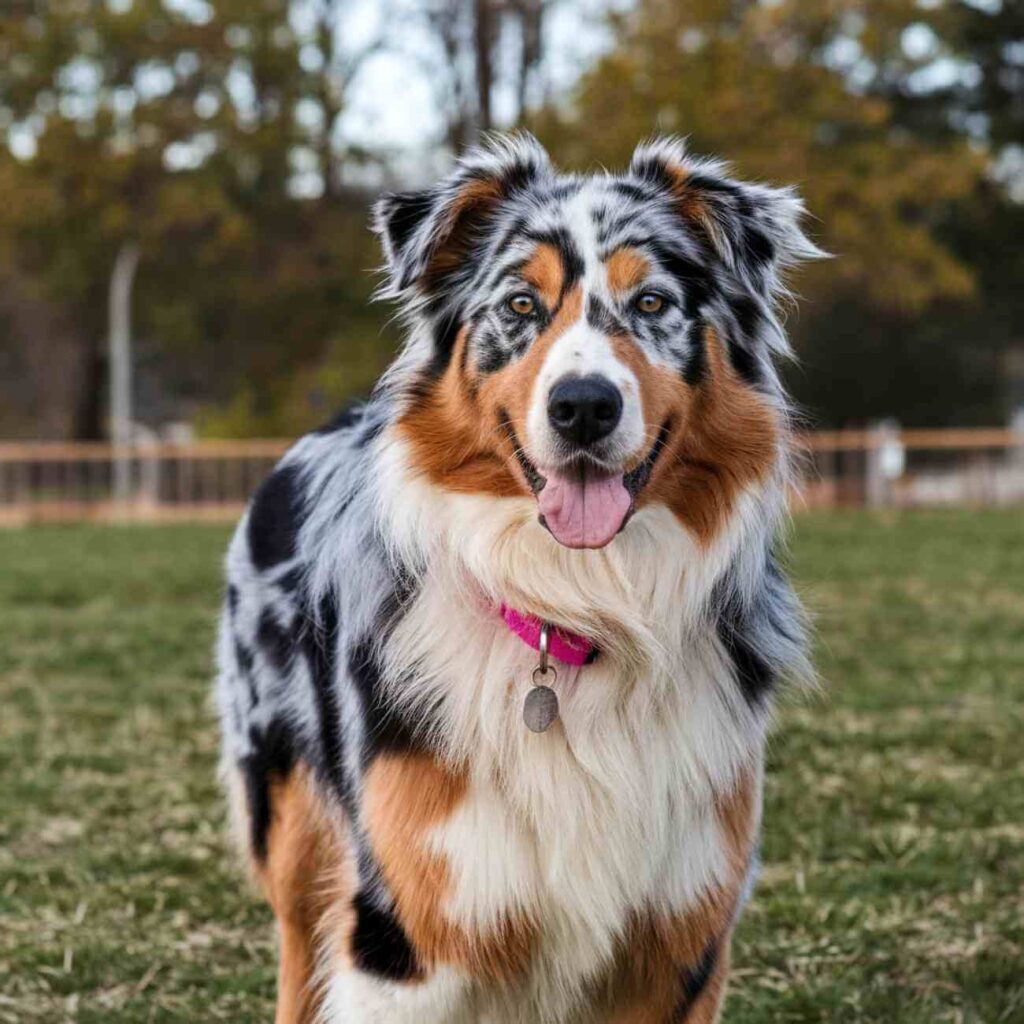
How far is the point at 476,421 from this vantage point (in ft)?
11.1

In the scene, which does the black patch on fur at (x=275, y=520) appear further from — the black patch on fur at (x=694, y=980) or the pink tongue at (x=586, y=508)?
the black patch on fur at (x=694, y=980)

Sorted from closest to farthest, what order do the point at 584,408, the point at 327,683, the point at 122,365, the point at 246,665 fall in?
the point at 584,408
the point at 327,683
the point at 246,665
the point at 122,365

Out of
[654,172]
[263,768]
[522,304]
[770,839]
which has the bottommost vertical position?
[770,839]

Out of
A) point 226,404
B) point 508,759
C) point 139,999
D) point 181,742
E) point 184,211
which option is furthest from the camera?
point 226,404

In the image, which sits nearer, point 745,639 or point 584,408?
point 584,408

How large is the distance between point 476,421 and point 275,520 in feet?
4.18

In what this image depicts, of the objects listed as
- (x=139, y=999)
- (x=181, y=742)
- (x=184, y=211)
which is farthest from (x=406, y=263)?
(x=184, y=211)

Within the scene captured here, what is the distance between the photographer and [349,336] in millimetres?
30641

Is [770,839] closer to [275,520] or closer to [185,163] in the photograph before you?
[275,520]

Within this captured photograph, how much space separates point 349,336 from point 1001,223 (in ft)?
52.9

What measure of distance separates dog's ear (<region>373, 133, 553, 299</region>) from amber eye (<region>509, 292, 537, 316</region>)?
9.9 inches

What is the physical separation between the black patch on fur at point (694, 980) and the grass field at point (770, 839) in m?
0.90

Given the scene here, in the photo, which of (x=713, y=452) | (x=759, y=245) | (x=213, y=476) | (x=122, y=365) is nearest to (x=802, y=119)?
(x=213, y=476)

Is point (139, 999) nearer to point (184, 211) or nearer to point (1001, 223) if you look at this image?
point (184, 211)
